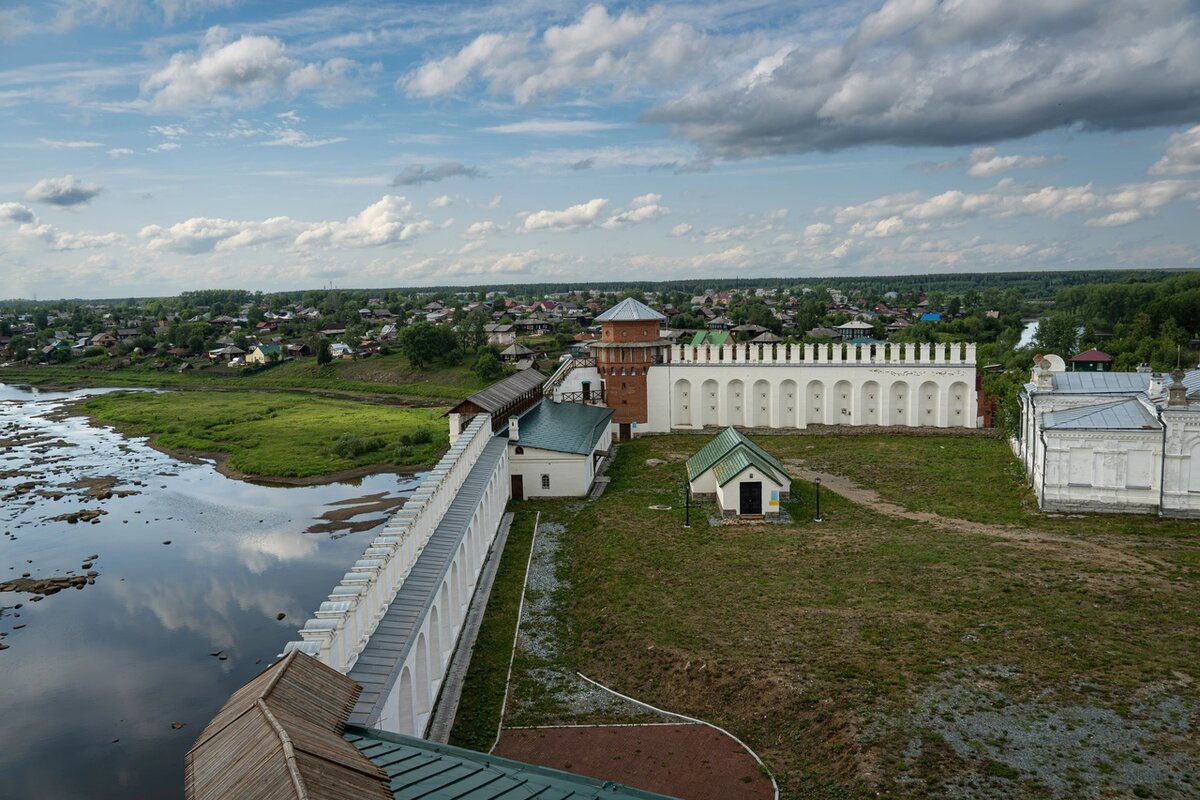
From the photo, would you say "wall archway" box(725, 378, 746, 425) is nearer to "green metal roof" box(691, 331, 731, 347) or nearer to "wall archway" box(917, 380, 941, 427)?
"wall archway" box(917, 380, 941, 427)

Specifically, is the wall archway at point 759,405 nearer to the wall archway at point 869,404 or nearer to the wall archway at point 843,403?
the wall archway at point 843,403

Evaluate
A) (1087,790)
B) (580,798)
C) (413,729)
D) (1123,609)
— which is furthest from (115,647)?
(1123,609)

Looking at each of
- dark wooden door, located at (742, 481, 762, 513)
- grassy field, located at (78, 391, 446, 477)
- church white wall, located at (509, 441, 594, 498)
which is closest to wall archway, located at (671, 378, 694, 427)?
church white wall, located at (509, 441, 594, 498)

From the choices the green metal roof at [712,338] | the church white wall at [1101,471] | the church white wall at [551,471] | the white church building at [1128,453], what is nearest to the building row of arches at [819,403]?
the white church building at [1128,453]

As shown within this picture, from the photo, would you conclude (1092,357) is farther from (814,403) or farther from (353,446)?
(353,446)

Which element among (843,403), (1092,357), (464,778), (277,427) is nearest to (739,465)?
(843,403)

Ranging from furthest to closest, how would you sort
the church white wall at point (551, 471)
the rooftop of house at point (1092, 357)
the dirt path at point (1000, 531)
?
the rooftop of house at point (1092, 357), the church white wall at point (551, 471), the dirt path at point (1000, 531)
